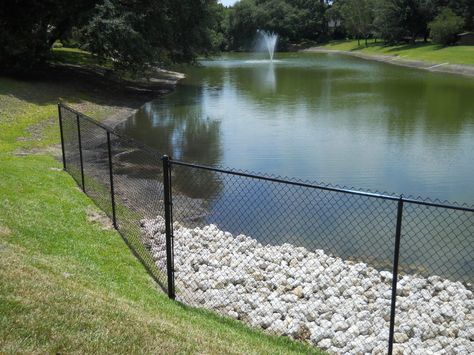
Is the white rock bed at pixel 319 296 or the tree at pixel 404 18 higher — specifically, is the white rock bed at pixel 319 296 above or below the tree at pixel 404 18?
below

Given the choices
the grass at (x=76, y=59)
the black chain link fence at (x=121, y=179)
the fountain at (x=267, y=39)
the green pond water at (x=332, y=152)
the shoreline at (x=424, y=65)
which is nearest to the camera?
the black chain link fence at (x=121, y=179)

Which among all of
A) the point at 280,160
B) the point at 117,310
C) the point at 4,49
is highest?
the point at 4,49

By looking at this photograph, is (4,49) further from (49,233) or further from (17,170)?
Answer: (49,233)

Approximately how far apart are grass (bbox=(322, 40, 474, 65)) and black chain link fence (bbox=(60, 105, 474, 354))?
4220cm

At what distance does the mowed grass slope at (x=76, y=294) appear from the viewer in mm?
4449

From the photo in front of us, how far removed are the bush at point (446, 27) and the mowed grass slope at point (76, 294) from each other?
213 feet

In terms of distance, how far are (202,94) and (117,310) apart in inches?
1230

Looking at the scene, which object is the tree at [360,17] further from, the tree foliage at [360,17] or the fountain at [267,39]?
the fountain at [267,39]

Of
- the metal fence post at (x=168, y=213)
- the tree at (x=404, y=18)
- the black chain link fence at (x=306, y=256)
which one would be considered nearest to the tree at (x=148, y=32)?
the black chain link fence at (x=306, y=256)

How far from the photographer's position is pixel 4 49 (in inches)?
1074

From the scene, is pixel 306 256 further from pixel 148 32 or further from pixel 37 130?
pixel 148 32

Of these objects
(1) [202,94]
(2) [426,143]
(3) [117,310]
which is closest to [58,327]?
(3) [117,310]

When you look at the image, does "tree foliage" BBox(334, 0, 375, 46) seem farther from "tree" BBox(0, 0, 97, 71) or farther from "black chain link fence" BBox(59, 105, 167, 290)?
"black chain link fence" BBox(59, 105, 167, 290)

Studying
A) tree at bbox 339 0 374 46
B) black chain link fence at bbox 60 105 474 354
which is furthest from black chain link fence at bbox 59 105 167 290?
tree at bbox 339 0 374 46
